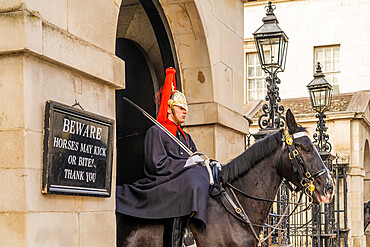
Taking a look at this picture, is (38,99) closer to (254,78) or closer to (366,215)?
(366,215)

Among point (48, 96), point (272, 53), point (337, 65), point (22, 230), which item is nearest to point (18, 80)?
point (48, 96)

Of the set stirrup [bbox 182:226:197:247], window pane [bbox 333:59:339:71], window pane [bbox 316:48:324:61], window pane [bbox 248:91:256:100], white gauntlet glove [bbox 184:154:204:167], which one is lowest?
stirrup [bbox 182:226:197:247]

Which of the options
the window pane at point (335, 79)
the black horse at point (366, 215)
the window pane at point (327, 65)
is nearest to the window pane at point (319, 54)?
the window pane at point (327, 65)

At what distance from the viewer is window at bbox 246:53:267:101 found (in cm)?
2945

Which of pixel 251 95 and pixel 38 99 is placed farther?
pixel 251 95

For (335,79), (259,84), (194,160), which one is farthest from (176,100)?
(335,79)

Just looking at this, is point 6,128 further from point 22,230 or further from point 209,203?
point 209,203

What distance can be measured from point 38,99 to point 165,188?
205 centimetres

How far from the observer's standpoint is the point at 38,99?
16.0ft

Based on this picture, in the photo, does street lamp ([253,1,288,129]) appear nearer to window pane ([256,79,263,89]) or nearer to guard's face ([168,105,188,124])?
guard's face ([168,105,188,124])

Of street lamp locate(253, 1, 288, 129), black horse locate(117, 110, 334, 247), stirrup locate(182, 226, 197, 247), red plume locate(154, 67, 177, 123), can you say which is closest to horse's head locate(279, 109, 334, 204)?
black horse locate(117, 110, 334, 247)

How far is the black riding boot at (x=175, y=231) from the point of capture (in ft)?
20.7

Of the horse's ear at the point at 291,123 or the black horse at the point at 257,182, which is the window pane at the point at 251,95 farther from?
the black horse at the point at 257,182

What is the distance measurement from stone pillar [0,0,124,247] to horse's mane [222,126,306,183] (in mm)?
1650
